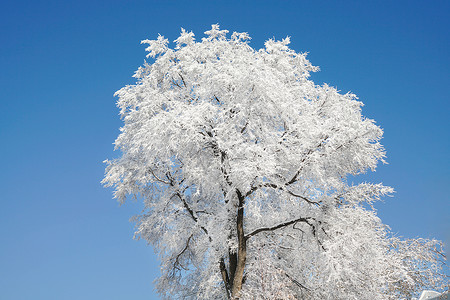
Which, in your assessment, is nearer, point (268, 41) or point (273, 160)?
point (273, 160)

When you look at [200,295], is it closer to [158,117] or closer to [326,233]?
[326,233]

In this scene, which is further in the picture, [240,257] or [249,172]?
[240,257]

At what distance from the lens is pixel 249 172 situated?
40.6 feet

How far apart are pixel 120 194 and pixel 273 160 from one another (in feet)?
21.8

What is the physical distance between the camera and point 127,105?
16.8 metres

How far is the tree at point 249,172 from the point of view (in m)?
13.5

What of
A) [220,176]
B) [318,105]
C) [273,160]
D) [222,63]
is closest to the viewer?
[273,160]

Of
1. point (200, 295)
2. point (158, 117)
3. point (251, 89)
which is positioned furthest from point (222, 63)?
point (200, 295)

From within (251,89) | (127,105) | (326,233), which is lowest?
(326,233)

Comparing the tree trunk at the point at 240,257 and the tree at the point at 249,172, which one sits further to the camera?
the tree trunk at the point at 240,257

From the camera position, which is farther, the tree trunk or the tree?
the tree trunk

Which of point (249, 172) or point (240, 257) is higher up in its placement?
point (249, 172)

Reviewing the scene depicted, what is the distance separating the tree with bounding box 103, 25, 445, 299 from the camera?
13461mm

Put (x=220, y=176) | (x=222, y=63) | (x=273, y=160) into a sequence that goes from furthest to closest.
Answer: (x=222, y=63) → (x=220, y=176) → (x=273, y=160)
